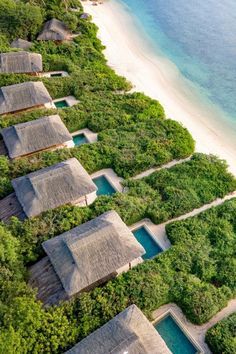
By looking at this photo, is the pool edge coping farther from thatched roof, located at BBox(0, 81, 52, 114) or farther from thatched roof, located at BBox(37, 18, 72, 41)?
thatched roof, located at BBox(37, 18, 72, 41)

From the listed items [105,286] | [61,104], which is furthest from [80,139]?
[105,286]

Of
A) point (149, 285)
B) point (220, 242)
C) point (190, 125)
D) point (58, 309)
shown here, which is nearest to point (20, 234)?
point (58, 309)

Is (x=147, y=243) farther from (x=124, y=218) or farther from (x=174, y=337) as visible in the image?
(x=174, y=337)

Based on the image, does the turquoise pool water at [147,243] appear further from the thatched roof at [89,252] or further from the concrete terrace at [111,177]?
the concrete terrace at [111,177]

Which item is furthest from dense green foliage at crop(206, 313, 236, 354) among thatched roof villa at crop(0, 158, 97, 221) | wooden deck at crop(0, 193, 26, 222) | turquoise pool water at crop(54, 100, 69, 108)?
turquoise pool water at crop(54, 100, 69, 108)

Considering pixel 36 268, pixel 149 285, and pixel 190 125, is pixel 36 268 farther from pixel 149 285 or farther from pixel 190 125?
pixel 190 125

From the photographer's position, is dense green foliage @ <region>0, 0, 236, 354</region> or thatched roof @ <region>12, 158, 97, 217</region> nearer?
dense green foliage @ <region>0, 0, 236, 354</region>
